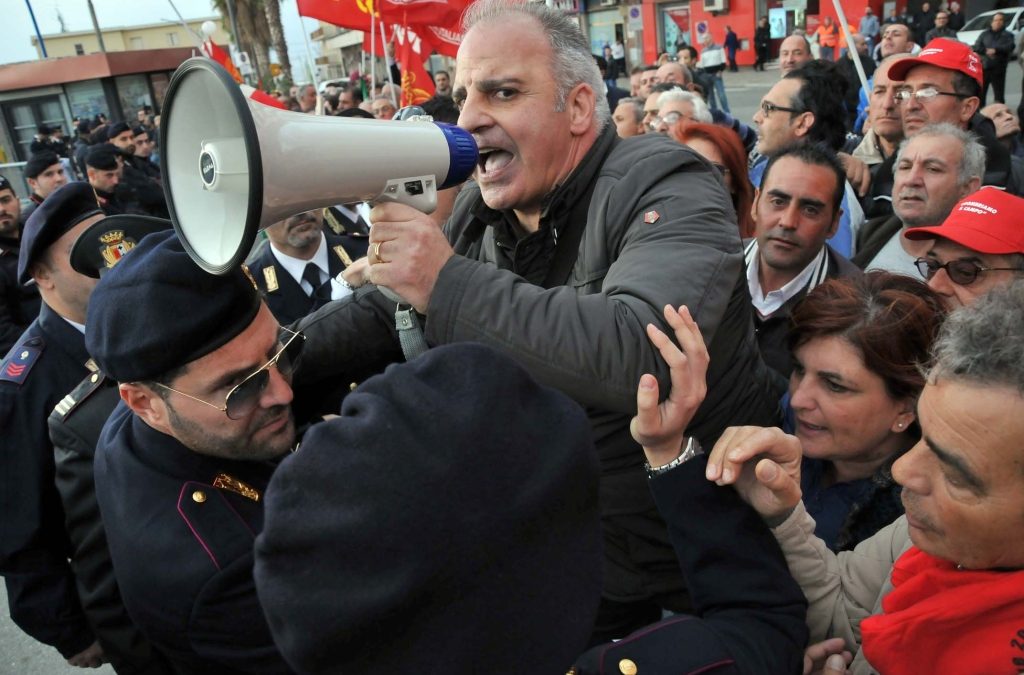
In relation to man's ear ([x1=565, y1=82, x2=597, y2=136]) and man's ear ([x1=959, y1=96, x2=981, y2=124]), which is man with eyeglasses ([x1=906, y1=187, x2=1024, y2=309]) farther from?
man's ear ([x1=959, y1=96, x2=981, y2=124])

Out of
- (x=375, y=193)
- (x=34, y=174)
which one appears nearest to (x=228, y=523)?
(x=375, y=193)

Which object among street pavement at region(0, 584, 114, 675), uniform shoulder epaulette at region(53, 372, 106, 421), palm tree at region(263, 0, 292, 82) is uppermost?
palm tree at region(263, 0, 292, 82)

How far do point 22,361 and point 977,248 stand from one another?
326 cm

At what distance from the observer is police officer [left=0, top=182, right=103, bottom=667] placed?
227 centimetres

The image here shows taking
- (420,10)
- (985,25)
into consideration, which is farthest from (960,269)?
(985,25)

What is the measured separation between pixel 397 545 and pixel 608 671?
1.78 ft

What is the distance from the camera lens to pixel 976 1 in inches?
872

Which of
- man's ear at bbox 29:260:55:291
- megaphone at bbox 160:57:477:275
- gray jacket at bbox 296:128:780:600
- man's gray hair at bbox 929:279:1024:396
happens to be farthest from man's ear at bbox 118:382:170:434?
man's gray hair at bbox 929:279:1024:396

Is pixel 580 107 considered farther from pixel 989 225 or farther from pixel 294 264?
pixel 294 264

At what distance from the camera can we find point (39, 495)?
230cm

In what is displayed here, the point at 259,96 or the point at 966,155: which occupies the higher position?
the point at 259,96

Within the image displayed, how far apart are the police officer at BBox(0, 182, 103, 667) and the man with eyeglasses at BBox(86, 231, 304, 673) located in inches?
30.4

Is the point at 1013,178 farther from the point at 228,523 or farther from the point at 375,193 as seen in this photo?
the point at 228,523

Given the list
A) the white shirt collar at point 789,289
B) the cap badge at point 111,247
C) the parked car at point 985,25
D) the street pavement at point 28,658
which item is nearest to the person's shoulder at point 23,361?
the cap badge at point 111,247
